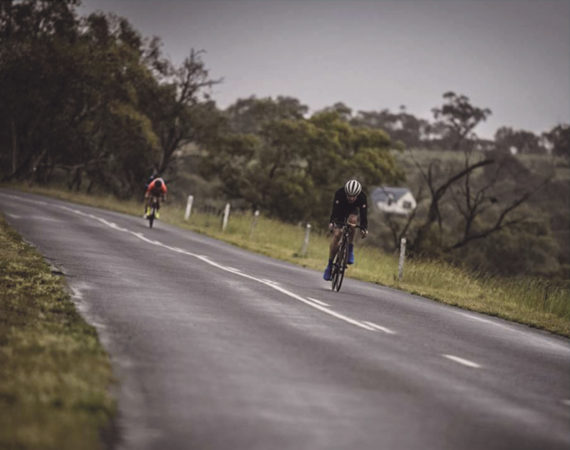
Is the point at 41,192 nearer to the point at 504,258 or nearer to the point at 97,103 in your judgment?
the point at 97,103

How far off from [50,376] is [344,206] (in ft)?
29.4

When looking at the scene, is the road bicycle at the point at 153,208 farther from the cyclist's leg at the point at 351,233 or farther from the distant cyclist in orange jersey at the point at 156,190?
the cyclist's leg at the point at 351,233

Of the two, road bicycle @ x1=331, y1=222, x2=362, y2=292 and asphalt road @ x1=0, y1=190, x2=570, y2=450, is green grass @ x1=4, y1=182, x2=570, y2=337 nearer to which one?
asphalt road @ x1=0, y1=190, x2=570, y2=450

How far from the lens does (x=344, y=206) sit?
1354 centimetres

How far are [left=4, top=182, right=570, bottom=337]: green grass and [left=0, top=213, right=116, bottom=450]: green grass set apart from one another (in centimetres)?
842

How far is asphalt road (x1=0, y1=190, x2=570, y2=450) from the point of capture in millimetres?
4605

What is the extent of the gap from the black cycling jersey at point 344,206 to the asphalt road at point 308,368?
4.69 ft

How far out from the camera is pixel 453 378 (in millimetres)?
6617

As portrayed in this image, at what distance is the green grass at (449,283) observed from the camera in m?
15.1

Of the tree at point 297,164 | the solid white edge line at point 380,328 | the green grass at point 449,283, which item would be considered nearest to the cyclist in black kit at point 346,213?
the green grass at point 449,283

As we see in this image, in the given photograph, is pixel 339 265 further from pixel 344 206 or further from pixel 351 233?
pixel 344 206

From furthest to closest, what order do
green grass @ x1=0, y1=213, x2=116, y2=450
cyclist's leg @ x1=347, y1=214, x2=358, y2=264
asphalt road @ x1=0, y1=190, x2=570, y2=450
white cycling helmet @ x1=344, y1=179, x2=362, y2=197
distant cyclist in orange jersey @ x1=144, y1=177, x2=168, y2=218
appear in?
1. distant cyclist in orange jersey @ x1=144, y1=177, x2=168, y2=218
2. cyclist's leg @ x1=347, y1=214, x2=358, y2=264
3. white cycling helmet @ x1=344, y1=179, x2=362, y2=197
4. asphalt road @ x1=0, y1=190, x2=570, y2=450
5. green grass @ x1=0, y1=213, x2=116, y2=450

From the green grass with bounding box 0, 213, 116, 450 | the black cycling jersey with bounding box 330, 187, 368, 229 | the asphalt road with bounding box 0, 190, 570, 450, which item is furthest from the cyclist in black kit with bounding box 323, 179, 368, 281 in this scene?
the green grass with bounding box 0, 213, 116, 450

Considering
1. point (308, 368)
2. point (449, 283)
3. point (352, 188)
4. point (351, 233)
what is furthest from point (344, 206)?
point (308, 368)
